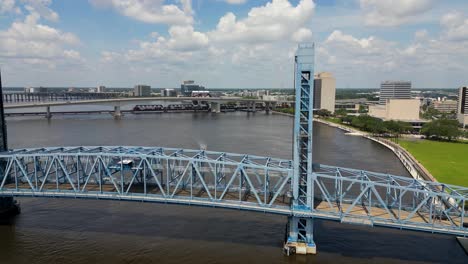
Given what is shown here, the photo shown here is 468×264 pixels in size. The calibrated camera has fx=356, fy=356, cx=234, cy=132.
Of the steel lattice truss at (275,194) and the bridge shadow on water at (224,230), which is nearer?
the steel lattice truss at (275,194)

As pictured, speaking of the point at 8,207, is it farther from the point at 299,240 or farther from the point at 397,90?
the point at 397,90

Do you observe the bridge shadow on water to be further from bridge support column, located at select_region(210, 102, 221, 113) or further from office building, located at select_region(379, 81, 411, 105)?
office building, located at select_region(379, 81, 411, 105)

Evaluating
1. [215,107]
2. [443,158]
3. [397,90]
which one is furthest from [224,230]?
[397,90]

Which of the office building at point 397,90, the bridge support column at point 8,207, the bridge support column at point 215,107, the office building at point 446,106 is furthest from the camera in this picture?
the office building at point 397,90

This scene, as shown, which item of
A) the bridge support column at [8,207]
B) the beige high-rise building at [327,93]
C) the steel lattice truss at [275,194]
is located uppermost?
the beige high-rise building at [327,93]

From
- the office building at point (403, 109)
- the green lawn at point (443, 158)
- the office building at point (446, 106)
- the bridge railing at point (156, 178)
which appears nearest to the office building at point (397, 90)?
the office building at point (446, 106)

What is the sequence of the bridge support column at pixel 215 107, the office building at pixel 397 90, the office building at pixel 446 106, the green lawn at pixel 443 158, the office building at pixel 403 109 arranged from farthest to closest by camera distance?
the office building at pixel 397 90
the office building at pixel 446 106
the bridge support column at pixel 215 107
the office building at pixel 403 109
the green lawn at pixel 443 158

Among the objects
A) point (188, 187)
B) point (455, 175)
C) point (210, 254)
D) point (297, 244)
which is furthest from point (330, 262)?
point (455, 175)

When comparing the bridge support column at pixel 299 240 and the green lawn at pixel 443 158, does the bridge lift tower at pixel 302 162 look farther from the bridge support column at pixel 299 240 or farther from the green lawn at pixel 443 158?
the green lawn at pixel 443 158
